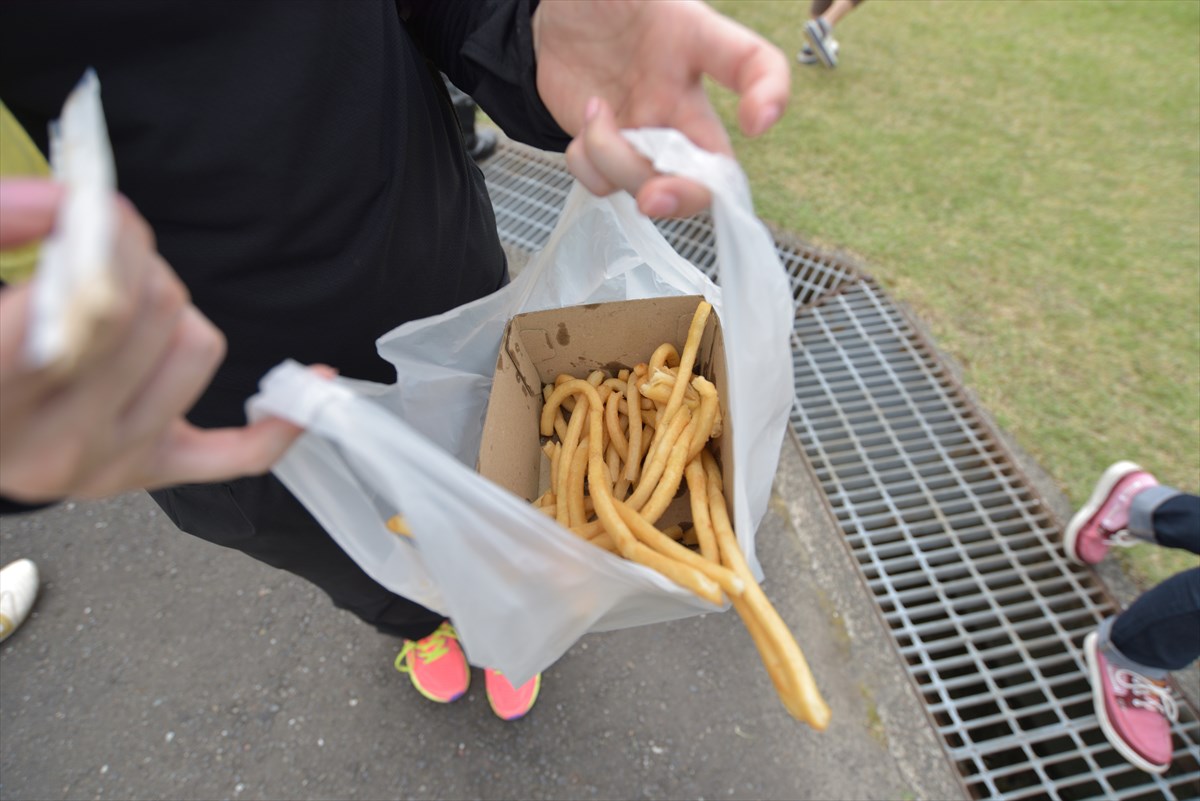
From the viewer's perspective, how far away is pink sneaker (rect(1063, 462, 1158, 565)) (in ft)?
5.88

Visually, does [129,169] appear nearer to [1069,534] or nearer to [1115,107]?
[1069,534]

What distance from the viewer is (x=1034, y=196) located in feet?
9.61

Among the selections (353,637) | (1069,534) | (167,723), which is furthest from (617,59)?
(167,723)

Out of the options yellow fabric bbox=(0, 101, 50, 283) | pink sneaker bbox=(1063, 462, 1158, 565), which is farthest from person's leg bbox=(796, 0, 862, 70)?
yellow fabric bbox=(0, 101, 50, 283)

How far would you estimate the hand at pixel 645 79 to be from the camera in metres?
0.73

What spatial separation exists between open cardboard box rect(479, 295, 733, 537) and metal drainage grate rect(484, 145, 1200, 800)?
1068 mm

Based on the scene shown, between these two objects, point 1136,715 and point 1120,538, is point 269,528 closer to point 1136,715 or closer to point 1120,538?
point 1136,715

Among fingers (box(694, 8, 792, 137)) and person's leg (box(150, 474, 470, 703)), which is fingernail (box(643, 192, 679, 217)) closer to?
fingers (box(694, 8, 792, 137))

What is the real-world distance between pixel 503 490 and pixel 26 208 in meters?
0.50

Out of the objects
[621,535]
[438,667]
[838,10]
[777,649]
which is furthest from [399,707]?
[838,10]

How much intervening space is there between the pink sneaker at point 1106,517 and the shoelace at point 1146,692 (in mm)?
354

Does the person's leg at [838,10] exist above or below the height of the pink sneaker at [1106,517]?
above

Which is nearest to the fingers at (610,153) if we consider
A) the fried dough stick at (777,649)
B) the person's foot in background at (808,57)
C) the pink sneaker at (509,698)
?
the fried dough stick at (777,649)

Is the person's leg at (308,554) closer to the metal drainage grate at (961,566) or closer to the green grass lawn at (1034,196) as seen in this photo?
the metal drainage grate at (961,566)
